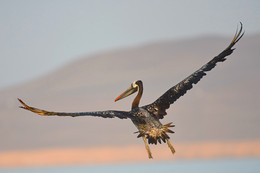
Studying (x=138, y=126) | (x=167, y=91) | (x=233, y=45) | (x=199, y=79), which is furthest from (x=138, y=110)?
(x=233, y=45)

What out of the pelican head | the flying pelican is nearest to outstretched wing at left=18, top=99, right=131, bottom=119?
the flying pelican

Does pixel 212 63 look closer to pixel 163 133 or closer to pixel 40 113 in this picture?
pixel 163 133

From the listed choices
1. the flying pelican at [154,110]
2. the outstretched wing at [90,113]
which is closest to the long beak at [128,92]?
the flying pelican at [154,110]

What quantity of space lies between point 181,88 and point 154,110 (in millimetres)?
1253

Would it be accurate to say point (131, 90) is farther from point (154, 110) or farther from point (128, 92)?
point (154, 110)

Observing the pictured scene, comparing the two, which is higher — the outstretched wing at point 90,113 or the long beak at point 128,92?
the long beak at point 128,92

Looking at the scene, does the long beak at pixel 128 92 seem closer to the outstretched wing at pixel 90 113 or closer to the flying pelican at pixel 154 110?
the flying pelican at pixel 154 110

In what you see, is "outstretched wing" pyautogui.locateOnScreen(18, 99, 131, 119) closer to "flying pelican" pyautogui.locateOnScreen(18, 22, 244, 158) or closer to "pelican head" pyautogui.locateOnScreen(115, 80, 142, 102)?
"flying pelican" pyautogui.locateOnScreen(18, 22, 244, 158)

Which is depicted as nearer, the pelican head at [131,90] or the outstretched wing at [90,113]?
the outstretched wing at [90,113]

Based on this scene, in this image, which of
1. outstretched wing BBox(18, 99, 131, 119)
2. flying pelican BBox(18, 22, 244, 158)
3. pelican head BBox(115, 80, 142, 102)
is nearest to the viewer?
outstretched wing BBox(18, 99, 131, 119)

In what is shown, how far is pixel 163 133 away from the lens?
12453 mm

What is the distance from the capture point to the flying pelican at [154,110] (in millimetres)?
12430

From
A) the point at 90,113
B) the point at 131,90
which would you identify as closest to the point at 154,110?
the point at 131,90

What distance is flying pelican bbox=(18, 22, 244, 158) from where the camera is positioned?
40.8 ft
